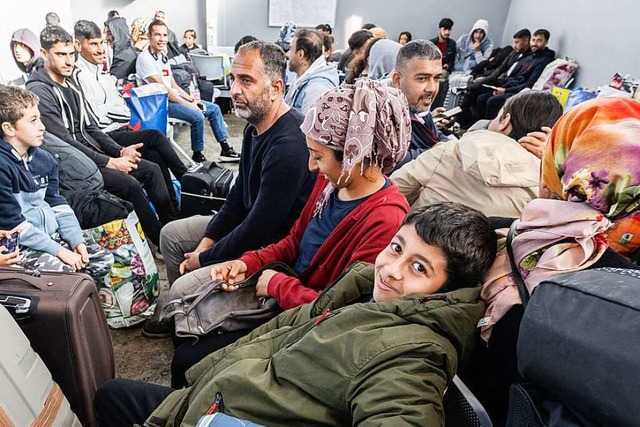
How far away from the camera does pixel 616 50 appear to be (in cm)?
501

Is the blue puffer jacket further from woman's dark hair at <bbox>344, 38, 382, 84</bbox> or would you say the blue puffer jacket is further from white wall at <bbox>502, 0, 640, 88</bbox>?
white wall at <bbox>502, 0, 640, 88</bbox>

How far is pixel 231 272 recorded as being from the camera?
1593mm

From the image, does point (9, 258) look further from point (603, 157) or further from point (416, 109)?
point (416, 109)

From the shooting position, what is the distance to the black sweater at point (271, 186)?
1717 millimetres

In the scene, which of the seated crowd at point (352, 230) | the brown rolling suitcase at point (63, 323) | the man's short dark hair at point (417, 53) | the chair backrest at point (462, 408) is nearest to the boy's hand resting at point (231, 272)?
the seated crowd at point (352, 230)

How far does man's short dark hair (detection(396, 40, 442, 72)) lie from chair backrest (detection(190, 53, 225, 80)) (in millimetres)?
4592

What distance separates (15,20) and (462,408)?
5.11 metres

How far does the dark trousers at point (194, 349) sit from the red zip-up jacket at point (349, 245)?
0.20 metres

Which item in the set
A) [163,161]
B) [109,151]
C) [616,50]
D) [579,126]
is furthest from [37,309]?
[616,50]

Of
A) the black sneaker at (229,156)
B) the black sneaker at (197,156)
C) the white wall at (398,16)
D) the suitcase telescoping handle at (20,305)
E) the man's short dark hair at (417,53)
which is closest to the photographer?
the suitcase telescoping handle at (20,305)

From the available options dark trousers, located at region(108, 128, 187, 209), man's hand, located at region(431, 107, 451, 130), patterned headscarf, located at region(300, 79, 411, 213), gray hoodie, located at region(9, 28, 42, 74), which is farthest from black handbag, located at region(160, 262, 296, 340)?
gray hoodie, located at region(9, 28, 42, 74)

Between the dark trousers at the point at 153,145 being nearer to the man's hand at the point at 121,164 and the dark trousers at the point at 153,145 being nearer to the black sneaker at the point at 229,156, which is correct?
the man's hand at the point at 121,164

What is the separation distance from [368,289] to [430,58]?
1.59 m

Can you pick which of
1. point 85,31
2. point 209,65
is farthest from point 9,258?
point 209,65
